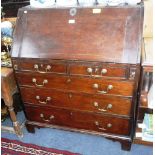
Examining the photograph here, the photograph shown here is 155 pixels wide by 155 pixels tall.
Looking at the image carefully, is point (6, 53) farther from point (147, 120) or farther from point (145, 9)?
point (147, 120)

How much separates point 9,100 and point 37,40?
1.96ft

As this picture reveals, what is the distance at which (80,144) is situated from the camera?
2.04m

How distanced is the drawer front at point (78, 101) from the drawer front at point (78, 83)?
0.05 metres

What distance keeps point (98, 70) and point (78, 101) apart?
36cm

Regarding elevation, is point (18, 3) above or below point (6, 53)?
above

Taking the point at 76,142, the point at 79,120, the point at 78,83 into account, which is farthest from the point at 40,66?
the point at 76,142

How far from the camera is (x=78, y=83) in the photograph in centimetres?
171

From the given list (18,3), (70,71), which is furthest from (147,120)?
(18,3)

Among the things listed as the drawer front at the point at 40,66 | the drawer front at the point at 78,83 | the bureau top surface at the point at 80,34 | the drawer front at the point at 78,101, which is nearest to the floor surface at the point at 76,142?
the drawer front at the point at 78,101

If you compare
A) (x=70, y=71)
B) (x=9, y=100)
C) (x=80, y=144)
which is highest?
(x=70, y=71)

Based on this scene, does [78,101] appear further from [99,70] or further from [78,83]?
[99,70]

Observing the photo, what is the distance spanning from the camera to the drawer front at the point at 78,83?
5.27ft

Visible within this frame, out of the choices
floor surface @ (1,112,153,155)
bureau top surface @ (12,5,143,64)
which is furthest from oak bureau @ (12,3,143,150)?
floor surface @ (1,112,153,155)

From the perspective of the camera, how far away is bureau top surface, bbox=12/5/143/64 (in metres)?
1.51
